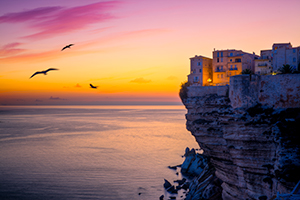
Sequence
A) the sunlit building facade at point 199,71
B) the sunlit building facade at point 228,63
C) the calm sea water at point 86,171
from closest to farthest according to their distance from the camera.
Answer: the calm sea water at point 86,171
the sunlit building facade at point 228,63
the sunlit building facade at point 199,71

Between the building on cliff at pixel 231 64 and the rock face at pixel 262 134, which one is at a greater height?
the building on cliff at pixel 231 64

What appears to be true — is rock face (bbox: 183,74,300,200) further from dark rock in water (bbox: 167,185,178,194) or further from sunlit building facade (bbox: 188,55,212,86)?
sunlit building facade (bbox: 188,55,212,86)

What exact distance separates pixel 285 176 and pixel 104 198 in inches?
915

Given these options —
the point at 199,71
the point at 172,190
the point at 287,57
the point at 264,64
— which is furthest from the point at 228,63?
the point at 172,190

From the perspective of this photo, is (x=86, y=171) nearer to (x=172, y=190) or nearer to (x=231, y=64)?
(x=172, y=190)

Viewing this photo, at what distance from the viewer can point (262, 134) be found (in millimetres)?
20828

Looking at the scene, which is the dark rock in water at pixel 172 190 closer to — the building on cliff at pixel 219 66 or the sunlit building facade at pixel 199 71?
the building on cliff at pixel 219 66

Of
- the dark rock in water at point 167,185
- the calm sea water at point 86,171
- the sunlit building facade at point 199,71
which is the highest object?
Answer: the sunlit building facade at point 199,71

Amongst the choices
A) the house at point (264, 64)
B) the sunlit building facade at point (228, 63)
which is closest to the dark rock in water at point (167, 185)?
Result: the sunlit building facade at point (228, 63)

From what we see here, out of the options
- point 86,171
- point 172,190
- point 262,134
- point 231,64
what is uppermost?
point 231,64

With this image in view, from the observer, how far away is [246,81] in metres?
22.8

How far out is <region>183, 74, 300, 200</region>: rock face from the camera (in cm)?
1891

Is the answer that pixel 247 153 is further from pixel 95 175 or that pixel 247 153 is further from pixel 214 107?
pixel 95 175

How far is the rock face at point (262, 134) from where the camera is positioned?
62.0 ft
